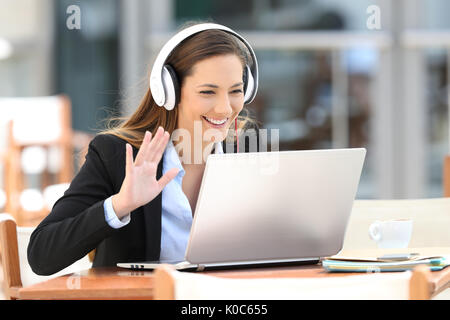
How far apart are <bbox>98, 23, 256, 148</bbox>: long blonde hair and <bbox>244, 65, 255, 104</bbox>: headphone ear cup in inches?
1.4

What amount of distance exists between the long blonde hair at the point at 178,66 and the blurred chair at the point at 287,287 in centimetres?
80

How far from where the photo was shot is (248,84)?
1915 millimetres

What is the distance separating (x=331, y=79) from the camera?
6336 millimetres

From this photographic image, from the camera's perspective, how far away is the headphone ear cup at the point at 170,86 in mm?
1743

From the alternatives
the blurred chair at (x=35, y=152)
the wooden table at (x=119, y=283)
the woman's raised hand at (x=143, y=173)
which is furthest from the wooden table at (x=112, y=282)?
the blurred chair at (x=35, y=152)

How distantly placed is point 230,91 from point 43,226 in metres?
0.52

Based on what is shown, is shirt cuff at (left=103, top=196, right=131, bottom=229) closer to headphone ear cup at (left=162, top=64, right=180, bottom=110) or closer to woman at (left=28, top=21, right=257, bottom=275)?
woman at (left=28, top=21, right=257, bottom=275)

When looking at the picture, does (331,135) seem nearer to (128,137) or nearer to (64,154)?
(64,154)

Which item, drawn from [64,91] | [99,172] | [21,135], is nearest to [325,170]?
[99,172]

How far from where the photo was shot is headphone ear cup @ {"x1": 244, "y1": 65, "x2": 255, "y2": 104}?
6.24 ft

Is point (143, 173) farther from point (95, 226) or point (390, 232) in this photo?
point (390, 232)

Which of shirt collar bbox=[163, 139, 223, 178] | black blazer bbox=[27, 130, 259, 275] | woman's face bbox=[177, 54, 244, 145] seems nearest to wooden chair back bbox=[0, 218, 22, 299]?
black blazer bbox=[27, 130, 259, 275]

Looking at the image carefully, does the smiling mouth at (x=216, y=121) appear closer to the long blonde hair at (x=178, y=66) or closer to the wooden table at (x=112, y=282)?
the long blonde hair at (x=178, y=66)

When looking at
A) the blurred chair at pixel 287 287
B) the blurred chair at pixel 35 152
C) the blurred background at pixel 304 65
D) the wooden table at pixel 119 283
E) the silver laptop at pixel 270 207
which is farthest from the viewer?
the blurred background at pixel 304 65
